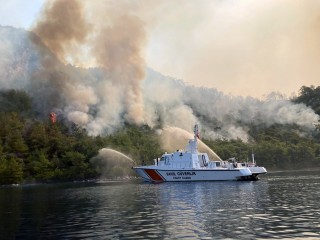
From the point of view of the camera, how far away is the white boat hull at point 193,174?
4791 inches

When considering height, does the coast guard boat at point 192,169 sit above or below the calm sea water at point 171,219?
above

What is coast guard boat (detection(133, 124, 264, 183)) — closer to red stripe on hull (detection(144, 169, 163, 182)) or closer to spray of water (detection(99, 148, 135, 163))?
red stripe on hull (detection(144, 169, 163, 182))

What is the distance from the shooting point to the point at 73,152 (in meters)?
176

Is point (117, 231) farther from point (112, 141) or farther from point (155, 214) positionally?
point (112, 141)

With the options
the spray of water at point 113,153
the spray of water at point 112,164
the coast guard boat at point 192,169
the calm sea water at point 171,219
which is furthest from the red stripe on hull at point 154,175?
the calm sea water at point 171,219

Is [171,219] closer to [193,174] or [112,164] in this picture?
[193,174]

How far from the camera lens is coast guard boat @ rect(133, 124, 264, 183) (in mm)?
122125

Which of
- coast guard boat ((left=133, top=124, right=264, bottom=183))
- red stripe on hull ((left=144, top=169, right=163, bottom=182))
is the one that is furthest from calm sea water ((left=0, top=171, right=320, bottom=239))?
red stripe on hull ((left=144, top=169, right=163, bottom=182))

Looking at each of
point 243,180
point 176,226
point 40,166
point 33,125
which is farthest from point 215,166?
point 33,125

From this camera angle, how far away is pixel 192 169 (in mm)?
123938

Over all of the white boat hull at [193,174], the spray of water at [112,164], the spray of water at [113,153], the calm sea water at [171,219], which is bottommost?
the calm sea water at [171,219]

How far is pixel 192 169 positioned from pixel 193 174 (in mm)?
1455

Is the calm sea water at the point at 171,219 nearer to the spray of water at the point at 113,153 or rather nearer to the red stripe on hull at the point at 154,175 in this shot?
the red stripe on hull at the point at 154,175

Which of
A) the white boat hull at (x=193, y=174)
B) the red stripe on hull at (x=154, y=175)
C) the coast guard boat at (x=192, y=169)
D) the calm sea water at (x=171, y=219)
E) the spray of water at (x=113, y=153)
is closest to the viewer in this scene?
the calm sea water at (x=171, y=219)
